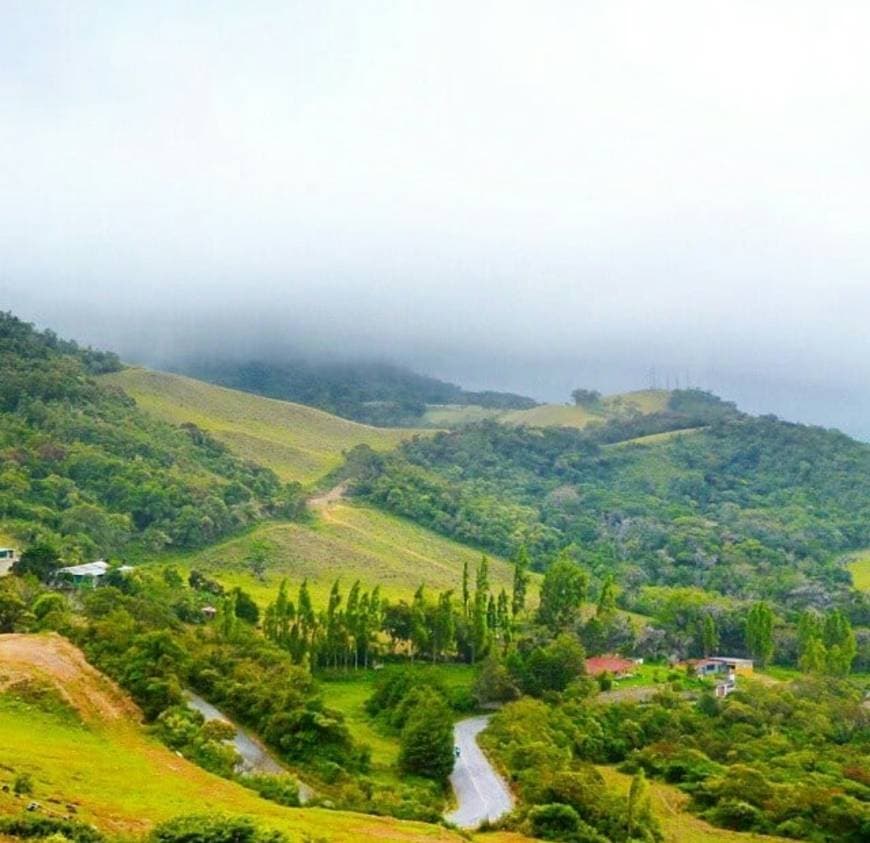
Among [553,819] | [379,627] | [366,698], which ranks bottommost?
[366,698]

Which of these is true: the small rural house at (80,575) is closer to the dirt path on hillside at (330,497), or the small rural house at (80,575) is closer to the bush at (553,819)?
the bush at (553,819)

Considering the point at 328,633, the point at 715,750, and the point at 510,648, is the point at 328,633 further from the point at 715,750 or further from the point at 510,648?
the point at 715,750

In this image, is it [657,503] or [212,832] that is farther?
[657,503]

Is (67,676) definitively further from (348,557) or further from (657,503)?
(657,503)

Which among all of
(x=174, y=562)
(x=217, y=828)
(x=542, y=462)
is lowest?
(x=174, y=562)

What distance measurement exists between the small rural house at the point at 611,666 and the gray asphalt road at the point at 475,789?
21.6m

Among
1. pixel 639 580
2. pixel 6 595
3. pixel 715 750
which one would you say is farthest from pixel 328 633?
pixel 639 580

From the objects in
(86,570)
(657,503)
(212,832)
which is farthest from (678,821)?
(657,503)

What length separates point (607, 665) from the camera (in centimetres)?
8269

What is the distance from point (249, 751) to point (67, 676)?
9539 millimetres

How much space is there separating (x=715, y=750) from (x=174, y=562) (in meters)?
64.2

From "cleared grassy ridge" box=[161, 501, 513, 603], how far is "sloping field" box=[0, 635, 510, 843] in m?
45.4

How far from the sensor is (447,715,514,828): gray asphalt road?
43741 millimetres

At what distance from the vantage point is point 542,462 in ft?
A: 632
